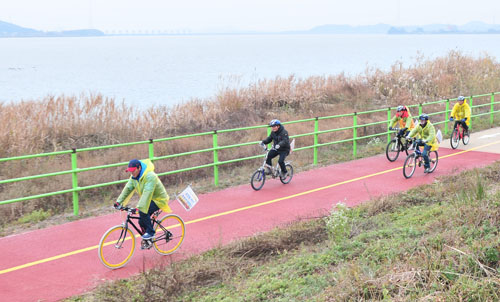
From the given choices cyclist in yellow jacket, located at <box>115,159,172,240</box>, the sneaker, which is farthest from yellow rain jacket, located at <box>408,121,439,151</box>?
the sneaker

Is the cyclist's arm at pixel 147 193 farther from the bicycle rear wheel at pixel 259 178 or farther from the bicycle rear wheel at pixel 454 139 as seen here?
the bicycle rear wheel at pixel 454 139

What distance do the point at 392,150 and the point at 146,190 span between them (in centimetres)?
1017

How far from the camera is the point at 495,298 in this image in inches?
221

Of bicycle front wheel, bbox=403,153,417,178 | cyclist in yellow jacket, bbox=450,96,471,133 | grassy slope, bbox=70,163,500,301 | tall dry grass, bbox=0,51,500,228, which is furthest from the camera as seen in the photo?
cyclist in yellow jacket, bbox=450,96,471,133

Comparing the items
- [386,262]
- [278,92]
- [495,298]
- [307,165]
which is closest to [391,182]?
[307,165]

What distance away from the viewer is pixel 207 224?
35.5 feet

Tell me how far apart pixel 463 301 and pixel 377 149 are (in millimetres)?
13330

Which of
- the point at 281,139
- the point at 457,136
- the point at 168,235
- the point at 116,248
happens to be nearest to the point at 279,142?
the point at 281,139

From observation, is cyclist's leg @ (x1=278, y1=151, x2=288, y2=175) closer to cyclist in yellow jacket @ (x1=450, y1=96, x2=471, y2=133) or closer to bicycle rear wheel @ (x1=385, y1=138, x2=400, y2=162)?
bicycle rear wheel @ (x1=385, y1=138, x2=400, y2=162)

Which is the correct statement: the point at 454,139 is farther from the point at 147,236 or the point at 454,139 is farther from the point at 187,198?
the point at 147,236

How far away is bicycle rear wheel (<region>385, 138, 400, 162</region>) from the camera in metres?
16.9

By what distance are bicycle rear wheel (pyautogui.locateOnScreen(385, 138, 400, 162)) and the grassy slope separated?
6.13 m

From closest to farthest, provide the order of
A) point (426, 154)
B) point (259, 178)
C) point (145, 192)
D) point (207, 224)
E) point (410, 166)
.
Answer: point (145, 192)
point (207, 224)
point (259, 178)
point (410, 166)
point (426, 154)

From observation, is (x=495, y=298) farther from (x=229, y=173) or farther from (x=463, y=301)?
(x=229, y=173)
